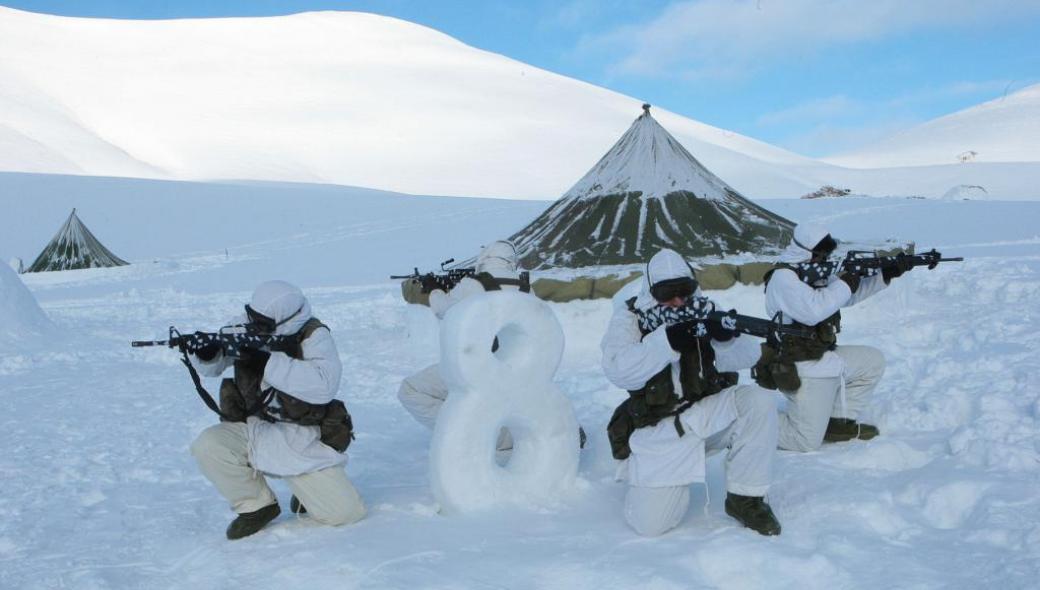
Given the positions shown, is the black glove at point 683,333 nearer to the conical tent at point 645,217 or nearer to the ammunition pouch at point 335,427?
the ammunition pouch at point 335,427

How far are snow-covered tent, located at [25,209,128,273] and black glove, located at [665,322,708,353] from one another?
20.4m

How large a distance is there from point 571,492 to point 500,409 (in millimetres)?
530

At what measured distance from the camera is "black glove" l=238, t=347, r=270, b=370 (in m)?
3.80

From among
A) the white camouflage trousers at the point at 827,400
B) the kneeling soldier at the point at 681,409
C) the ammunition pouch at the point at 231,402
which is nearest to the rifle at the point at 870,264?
the white camouflage trousers at the point at 827,400

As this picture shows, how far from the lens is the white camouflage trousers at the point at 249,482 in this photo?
3766 mm

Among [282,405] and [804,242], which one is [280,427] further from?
[804,242]

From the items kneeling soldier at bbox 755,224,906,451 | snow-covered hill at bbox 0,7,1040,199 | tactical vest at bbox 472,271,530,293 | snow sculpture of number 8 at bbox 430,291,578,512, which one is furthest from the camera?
snow-covered hill at bbox 0,7,1040,199

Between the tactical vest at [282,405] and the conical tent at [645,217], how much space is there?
490cm

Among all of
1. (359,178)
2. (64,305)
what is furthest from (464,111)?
(64,305)

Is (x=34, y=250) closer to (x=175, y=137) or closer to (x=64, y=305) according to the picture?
(x=64, y=305)

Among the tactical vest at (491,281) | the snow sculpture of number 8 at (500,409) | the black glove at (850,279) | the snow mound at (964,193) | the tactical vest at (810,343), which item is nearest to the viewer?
the snow sculpture of number 8 at (500,409)

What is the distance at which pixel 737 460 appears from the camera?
3.57m

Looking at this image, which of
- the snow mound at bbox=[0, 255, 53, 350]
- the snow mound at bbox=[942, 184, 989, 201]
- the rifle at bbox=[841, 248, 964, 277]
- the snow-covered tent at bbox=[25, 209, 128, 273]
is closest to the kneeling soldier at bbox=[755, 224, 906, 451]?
the rifle at bbox=[841, 248, 964, 277]

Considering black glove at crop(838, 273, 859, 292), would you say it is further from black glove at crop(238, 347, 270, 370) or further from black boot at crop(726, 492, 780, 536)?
black glove at crop(238, 347, 270, 370)
